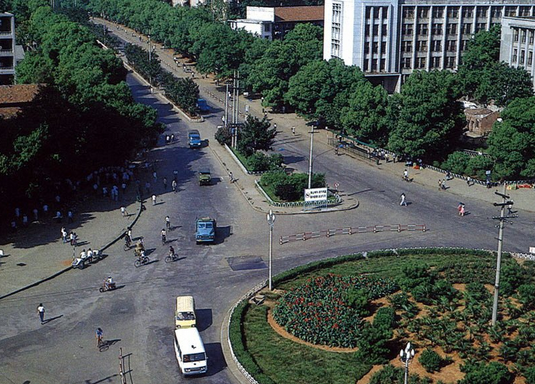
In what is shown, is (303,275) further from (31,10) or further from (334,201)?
(31,10)

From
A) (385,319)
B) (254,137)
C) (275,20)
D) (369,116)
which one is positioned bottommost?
(385,319)

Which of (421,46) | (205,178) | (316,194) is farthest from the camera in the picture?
(421,46)

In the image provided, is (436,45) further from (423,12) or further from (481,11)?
(481,11)

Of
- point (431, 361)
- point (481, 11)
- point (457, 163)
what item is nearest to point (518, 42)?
point (481, 11)

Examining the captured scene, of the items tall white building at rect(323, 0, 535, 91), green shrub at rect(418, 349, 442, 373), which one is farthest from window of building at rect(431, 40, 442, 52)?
green shrub at rect(418, 349, 442, 373)

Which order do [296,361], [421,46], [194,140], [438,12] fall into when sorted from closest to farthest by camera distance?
[296,361] < [194,140] < [438,12] < [421,46]

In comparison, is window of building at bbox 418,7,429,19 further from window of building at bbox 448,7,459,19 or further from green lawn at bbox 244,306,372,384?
green lawn at bbox 244,306,372,384

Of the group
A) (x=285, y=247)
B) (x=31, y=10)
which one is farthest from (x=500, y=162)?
(x=31, y=10)
